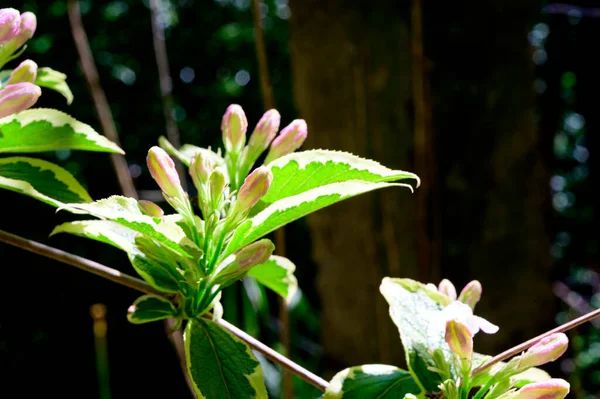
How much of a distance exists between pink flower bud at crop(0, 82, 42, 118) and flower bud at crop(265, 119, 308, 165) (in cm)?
16

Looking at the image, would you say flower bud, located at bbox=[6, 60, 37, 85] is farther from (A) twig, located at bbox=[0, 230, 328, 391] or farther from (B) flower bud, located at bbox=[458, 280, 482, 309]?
(B) flower bud, located at bbox=[458, 280, 482, 309]

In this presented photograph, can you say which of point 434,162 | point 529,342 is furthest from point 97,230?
point 434,162

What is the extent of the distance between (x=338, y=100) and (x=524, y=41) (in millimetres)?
399

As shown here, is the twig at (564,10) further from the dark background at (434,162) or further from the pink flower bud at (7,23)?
the pink flower bud at (7,23)

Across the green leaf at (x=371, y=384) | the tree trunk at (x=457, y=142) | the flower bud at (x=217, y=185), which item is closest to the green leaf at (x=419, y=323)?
the green leaf at (x=371, y=384)

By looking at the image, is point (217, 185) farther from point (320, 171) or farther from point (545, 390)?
point (545, 390)

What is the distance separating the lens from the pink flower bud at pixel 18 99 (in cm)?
34

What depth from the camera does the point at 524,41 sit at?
127cm

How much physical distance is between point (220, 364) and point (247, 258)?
0.06 m

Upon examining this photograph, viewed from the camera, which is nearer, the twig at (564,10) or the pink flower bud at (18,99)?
the pink flower bud at (18,99)

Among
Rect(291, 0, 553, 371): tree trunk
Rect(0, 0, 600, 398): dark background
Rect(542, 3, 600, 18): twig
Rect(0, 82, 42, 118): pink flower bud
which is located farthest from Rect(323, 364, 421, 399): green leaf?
Rect(542, 3, 600, 18): twig

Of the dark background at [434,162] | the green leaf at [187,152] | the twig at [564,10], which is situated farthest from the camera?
the twig at [564,10]

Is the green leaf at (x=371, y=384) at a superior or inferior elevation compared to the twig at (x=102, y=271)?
inferior

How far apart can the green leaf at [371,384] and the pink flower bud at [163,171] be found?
0.14 m
